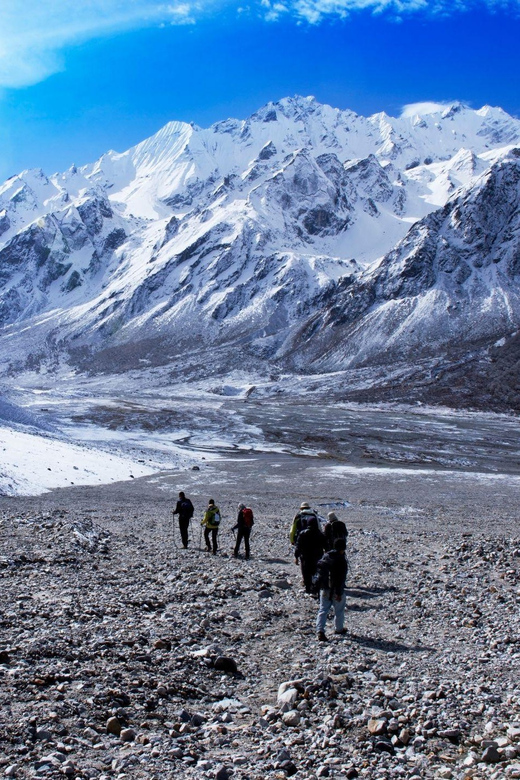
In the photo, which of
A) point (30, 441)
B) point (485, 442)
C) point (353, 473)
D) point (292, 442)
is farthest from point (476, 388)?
point (30, 441)

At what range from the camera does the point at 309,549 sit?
14.8 m

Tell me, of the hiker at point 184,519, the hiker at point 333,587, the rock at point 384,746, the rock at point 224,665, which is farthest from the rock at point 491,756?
the hiker at point 184,519

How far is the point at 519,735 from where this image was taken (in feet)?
23.8

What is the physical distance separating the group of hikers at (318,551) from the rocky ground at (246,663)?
461 mm

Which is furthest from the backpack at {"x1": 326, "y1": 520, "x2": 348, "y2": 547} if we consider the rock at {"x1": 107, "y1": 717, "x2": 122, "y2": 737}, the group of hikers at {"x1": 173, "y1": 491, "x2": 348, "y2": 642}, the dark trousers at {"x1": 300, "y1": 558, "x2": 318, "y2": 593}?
the rock at {"x1": 107, "y1": 717, "x2": 122, "y2": 737}

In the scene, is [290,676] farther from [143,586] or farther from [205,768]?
[143,586]

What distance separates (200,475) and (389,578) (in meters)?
36.1

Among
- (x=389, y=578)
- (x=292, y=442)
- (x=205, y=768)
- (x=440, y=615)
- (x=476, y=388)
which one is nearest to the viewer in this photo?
(x=205, y=768)

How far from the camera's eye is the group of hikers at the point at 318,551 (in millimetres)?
11680

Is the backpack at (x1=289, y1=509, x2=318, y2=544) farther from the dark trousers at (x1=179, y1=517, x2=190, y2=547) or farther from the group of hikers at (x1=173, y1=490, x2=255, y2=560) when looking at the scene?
the dark trousers at (x1=179, y1=517, x2=190, y2=547)

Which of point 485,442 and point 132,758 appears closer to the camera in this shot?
point 132,758

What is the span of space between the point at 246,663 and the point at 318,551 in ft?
16.3

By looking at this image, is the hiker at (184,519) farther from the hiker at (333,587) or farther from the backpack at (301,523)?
the hiker at (333,587)

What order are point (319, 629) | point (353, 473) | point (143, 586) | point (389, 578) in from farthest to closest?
1. point (353, 473)
2. point (389, 578)
3. point (143, 586)
4. point (319, 629)
